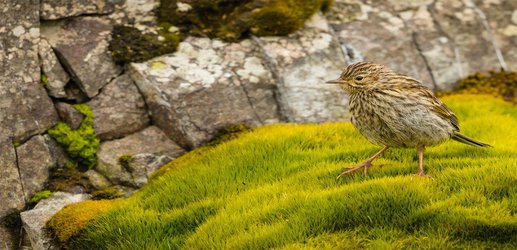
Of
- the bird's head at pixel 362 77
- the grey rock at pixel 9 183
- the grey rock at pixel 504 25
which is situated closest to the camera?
the bird's head at pixel 362 77

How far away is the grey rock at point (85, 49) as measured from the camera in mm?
10102

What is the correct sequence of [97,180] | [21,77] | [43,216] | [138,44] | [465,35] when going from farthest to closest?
[465,35]
[138,44]
[97,180]
[21,77]
[43,216]

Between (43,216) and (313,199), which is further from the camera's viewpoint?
(43,216)

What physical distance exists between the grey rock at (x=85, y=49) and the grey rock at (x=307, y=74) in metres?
2.40

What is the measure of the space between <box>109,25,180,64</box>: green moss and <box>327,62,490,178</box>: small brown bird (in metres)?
3.25

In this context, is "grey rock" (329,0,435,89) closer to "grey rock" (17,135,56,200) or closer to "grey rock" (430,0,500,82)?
"grey rock" (430,0,500,82)

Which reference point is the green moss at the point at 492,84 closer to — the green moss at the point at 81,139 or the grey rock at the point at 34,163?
the green moss at the point at 81,139

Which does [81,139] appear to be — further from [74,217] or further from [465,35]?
[465,35]

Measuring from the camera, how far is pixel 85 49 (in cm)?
1026

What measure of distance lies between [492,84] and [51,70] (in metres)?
7.23

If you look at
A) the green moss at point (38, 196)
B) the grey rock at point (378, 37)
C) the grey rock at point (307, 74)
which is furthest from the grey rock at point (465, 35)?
the green moss at point (38, 196)

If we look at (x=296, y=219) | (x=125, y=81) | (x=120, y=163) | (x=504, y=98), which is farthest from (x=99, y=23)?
(x=504, y=98)

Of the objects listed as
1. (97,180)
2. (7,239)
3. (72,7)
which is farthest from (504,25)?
(7,239)

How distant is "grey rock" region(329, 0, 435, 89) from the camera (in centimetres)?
1195
